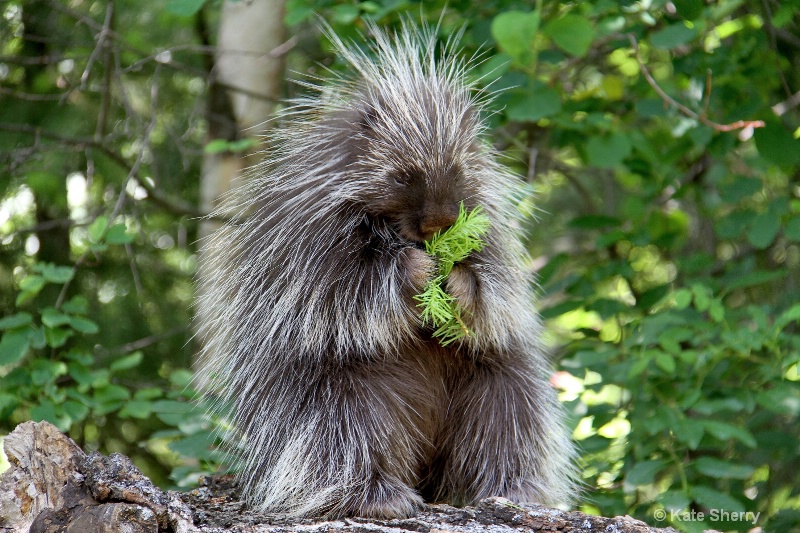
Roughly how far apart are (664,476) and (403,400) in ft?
7.25

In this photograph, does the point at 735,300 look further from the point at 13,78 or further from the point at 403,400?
the point at 13,78

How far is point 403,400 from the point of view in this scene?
229 centimetres

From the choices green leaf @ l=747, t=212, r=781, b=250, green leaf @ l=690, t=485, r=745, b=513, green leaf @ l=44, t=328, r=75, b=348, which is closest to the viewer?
green leaf @ l=690, t=485, r=745, b=513

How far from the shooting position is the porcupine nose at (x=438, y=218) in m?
2.15

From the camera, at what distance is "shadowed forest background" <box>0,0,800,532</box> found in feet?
8.67

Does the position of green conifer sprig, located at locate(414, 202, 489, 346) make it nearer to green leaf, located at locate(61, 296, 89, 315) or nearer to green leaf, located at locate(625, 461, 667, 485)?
green leaf, located at locate(625, 461, 667, 485)

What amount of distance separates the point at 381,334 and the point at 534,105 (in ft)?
3.52

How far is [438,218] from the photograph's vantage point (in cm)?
215

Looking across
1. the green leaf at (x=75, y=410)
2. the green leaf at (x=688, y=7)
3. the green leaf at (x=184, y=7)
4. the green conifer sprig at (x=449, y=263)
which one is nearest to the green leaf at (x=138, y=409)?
the green leaf at (x=75, y=410)

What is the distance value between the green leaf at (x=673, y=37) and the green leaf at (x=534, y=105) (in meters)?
0.38

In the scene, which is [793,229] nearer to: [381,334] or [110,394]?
[381,334]

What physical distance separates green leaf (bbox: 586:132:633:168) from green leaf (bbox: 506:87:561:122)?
464 mm

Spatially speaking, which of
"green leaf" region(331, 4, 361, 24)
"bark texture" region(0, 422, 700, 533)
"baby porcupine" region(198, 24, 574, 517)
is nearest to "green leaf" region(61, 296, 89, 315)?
"baby porcupine" region(198, 24, 574, 517)

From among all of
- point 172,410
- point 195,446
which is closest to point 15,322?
point 172,410
